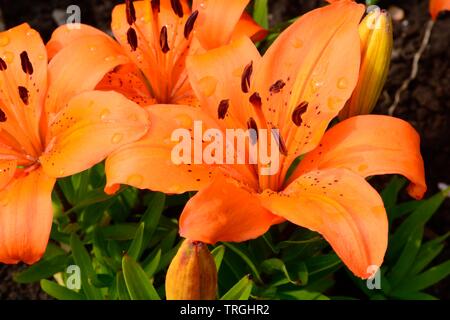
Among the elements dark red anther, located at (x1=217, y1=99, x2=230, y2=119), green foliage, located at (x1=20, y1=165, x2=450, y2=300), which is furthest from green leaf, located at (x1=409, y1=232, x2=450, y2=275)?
dark red anther, located at (x1=217, y1=99, x2=230, y2=119)

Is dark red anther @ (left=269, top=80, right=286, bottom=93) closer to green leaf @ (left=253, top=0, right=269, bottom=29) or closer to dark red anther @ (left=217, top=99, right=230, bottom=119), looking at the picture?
dark red anther @ (left=217, top=99, right=230, bottom=119)

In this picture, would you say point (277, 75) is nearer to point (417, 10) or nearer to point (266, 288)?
point (266, 288)

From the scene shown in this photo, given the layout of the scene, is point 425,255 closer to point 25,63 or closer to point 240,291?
point 240,291

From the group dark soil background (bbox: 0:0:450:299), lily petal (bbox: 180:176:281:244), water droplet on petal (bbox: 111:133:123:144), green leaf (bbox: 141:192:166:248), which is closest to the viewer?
lily petal (bbox: 180:176:281:244)

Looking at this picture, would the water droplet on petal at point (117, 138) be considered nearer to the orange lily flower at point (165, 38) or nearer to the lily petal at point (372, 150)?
the orange lily flower at point (165, 38)

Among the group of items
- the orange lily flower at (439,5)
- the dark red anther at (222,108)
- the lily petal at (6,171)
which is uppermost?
the orange lily flower at (439,5)

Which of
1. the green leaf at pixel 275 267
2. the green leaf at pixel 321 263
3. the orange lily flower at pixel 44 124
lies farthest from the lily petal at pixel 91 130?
the green leaf at pixel 321 263

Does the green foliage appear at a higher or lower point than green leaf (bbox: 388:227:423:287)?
higher

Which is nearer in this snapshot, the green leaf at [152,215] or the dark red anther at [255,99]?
the dark red anther at [255,99]
